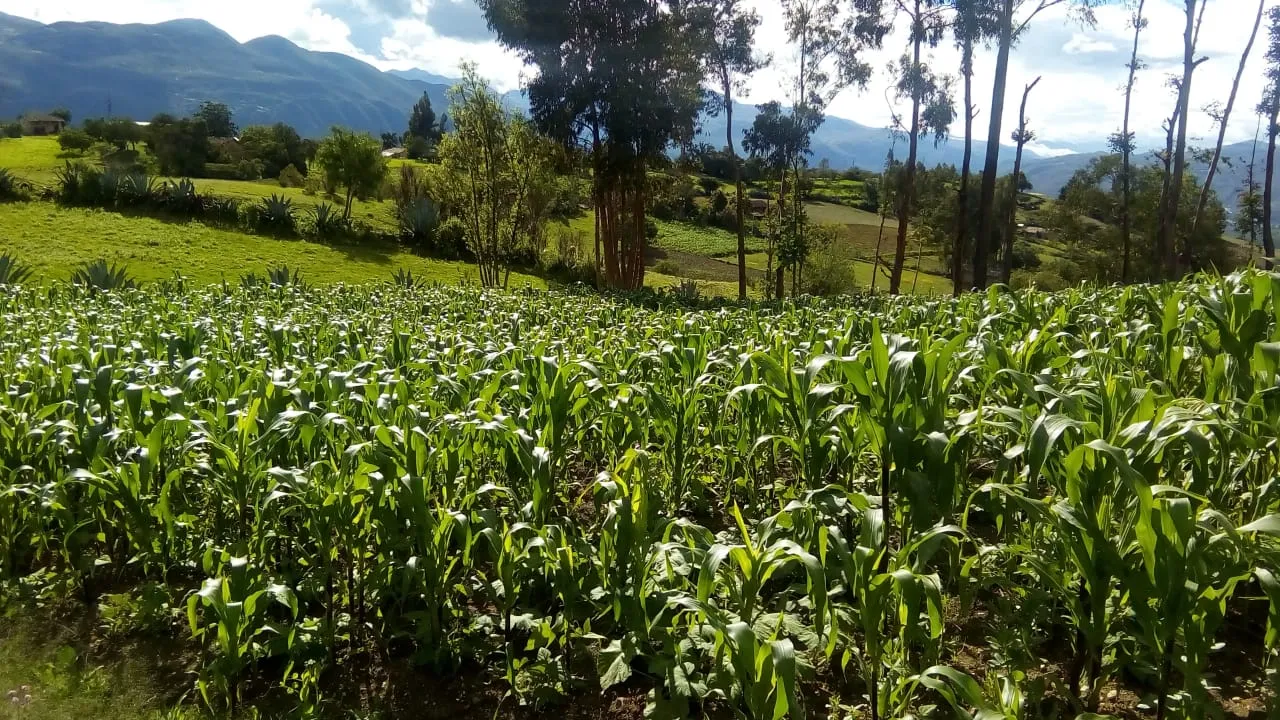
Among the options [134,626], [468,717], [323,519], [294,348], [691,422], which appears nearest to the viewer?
[468,717]

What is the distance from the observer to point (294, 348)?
599 centimetres

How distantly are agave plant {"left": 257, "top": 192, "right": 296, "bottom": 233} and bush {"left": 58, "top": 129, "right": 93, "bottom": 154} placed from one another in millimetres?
27930

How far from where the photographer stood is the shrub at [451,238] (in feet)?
101

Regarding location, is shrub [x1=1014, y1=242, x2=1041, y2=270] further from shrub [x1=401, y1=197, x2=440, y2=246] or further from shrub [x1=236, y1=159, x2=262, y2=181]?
shrub [x1=236, y1=159, x2=262, y2=181]

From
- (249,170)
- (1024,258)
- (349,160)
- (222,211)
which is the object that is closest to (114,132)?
(249,170)

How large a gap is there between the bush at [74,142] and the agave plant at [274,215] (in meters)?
27.9

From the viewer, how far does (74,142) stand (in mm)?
46750

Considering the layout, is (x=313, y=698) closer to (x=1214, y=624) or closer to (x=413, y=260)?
(x=1214, y=624)

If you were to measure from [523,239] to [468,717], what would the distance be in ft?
105

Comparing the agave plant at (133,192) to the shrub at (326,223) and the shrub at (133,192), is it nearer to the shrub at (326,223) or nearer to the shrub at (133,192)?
the shrub at (133,192)

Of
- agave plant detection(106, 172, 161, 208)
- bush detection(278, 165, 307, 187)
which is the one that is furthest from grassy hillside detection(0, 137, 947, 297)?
bush detection(278, 165, 307, 187)

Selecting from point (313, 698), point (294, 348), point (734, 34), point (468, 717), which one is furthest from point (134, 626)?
point (734, 34)

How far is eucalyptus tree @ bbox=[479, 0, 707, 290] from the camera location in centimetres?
2052

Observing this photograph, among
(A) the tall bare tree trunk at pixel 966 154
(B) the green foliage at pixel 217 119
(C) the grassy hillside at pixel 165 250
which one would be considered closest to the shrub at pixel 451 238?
(C) the grassy hillside at pixel 165 250
